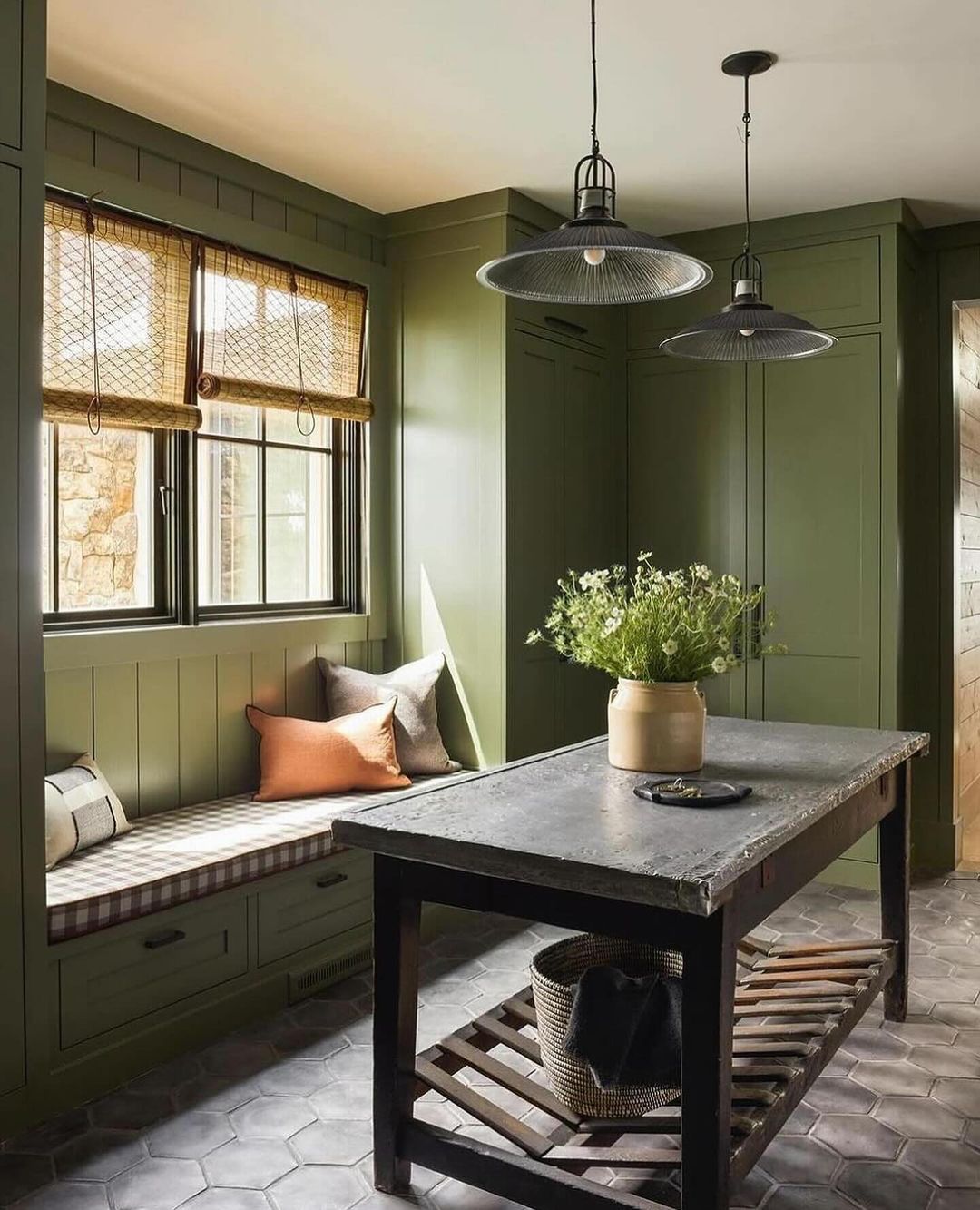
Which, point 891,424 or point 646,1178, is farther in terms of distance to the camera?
point 891,424

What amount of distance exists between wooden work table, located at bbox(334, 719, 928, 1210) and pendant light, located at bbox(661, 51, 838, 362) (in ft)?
3.59

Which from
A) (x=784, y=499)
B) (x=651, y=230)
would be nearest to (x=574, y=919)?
(x=784, y=499)

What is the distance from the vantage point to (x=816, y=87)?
11.2 ft

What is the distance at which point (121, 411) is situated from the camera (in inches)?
141

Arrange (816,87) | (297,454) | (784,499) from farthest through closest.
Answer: (784,499) → (297,454) → (816,87)

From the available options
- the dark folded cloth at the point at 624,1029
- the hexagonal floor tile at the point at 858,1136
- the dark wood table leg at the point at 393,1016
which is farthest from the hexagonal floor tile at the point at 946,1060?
the dark wood table leg at the point at 393,1016

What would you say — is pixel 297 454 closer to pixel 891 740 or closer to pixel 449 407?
pixel 449 407

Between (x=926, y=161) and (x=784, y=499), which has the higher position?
(x=926, y=161)

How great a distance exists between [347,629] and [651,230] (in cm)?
233

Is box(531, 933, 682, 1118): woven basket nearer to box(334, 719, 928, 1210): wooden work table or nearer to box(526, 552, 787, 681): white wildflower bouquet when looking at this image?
box(334, 719, 928, 1210): wooden work table

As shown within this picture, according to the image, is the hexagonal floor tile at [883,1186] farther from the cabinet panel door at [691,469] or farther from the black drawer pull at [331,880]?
the cabinet panel door at [691,469]

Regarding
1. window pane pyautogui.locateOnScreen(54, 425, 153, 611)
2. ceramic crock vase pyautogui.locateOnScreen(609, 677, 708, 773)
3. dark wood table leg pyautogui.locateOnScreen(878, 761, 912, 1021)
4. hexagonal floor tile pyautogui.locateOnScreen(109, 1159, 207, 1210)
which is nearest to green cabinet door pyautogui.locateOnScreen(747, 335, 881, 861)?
dark wood table leg pyautogui.locateOnScreen(878, 761, 912, 1021)

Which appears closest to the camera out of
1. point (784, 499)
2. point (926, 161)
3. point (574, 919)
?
point (574, 919)

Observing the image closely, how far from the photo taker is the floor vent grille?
3.42 m
